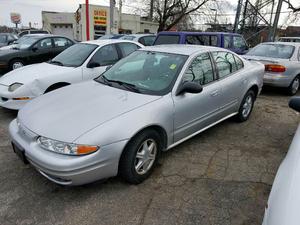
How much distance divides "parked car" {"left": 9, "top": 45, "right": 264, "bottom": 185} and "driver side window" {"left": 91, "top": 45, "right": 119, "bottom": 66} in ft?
6.04

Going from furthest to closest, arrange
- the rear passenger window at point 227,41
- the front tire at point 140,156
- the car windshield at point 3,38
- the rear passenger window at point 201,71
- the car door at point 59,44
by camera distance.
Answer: the car windshield at point 3,38 < the car door at point 59,44 < the rear passenger window at point 227,41 < the rear passenger window at point 201,71 < the front tire at point 140,156

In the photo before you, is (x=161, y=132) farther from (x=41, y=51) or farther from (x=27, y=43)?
(x=27, y=43)

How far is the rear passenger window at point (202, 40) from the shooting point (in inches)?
321

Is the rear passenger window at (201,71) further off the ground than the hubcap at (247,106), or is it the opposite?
the rear passenger window at (201,71)

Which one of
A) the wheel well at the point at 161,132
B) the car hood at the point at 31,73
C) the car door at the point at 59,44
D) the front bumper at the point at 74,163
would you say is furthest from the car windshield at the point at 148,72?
the car door at the point at 59,44

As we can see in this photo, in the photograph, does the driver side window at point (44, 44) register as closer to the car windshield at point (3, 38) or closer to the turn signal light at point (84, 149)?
the car windshield at point (3, 38)

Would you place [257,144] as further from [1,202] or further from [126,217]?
[1,202]

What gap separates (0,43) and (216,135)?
14.7 m

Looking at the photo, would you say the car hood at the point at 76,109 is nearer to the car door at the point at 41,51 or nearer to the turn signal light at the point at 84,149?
the turn signal light at the point at 84,149

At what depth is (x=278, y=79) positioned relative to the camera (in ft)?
23.2

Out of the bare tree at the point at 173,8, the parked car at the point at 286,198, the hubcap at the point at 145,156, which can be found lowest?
the hubcap at the point at 145,156

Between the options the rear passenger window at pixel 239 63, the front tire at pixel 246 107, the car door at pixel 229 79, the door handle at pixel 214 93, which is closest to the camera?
the door handle at pixel 214 93

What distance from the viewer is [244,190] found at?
3.09 metres

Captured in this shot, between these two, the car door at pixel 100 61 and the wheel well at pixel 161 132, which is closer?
the wheel well at pixel 161 132
